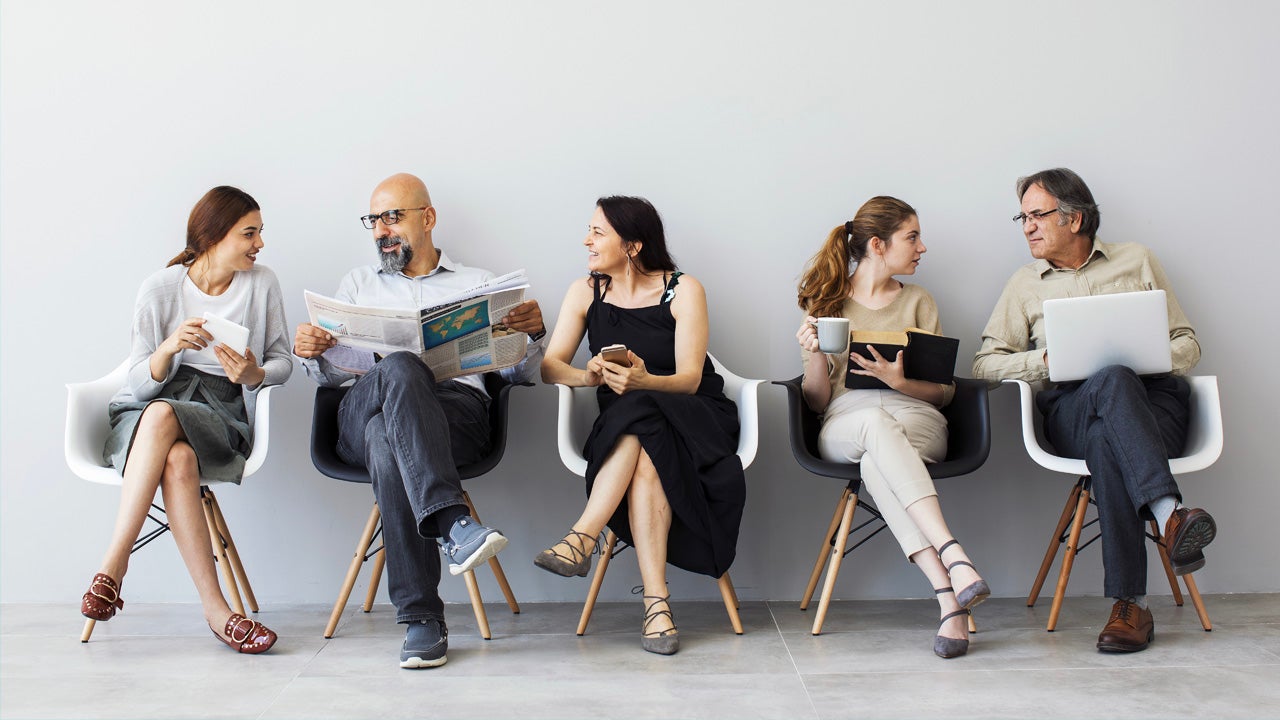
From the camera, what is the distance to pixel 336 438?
125 inches

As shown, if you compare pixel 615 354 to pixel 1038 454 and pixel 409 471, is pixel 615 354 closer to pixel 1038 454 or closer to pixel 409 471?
pixel 409 471

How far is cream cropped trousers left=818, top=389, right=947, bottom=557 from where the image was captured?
2.84 meters

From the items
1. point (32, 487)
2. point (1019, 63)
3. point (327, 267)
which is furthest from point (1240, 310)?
point (32, 487)

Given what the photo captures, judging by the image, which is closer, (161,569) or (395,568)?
(395,568)

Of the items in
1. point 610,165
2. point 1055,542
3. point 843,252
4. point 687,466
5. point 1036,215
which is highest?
point 610,165

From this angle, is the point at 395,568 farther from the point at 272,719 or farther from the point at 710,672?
the point at 710,672

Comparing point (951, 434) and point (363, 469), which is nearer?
point (363, 469)

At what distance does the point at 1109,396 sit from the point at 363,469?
6.95 ft

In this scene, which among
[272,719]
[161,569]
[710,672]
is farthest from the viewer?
[161,569]

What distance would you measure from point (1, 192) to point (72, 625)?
4.95ft

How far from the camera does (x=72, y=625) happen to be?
3203 mm

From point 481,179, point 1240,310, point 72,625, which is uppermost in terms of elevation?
point 481,179

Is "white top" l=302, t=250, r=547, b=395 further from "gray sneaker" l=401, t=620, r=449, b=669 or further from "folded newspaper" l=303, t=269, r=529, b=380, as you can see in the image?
"gray sneaker" l=401, t=620, r=449, b=669

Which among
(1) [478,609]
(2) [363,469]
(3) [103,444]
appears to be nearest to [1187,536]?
(1) [478,609]
